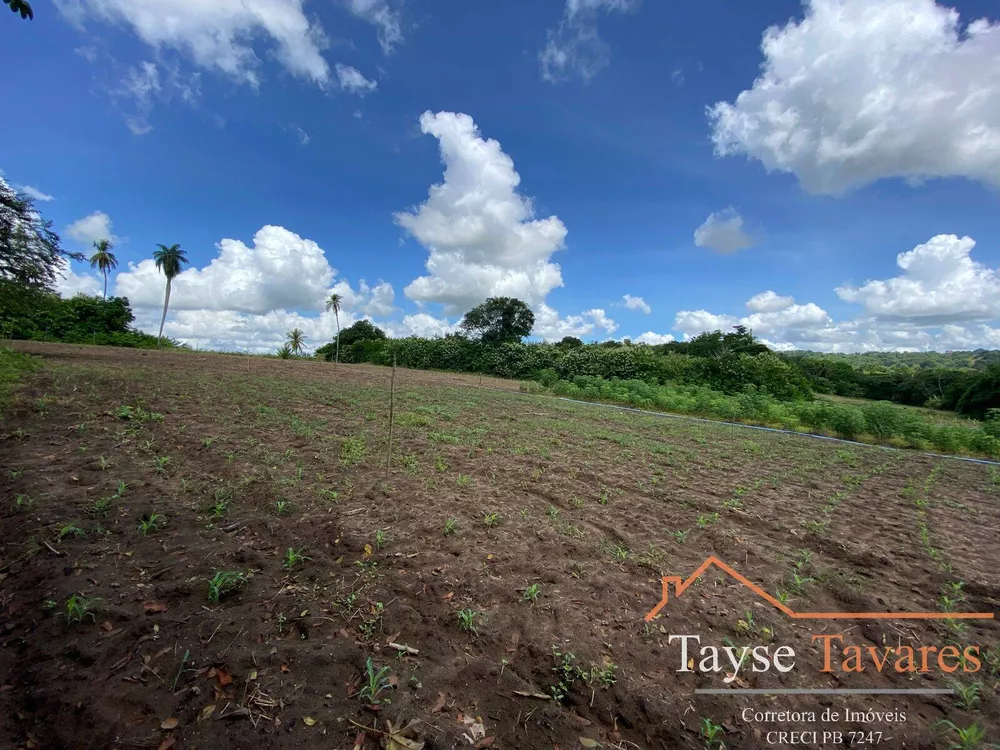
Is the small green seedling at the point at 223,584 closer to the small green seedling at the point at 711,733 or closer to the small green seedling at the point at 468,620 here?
the small green seedling at the point at 468,620

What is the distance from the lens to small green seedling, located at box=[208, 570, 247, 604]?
233 cm

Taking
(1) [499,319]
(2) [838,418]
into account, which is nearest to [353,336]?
(1) [499,319]

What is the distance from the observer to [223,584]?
7.93 feet

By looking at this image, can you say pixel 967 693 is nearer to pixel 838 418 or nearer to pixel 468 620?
pixel 468 620

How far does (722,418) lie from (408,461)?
11695mm

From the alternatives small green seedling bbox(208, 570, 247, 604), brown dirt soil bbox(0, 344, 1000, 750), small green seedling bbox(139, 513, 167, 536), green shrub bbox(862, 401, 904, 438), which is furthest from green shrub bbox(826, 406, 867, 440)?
small green seedling bbox(139, 513, 167, 536)

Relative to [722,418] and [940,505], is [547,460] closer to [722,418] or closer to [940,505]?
[940,505]

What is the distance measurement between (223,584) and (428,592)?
45.8 inches

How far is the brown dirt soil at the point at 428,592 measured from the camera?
1.77m

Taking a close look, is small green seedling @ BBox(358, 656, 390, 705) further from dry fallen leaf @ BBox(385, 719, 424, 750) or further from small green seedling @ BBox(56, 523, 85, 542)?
small green seedling @ BBox(56, 523, 85, 542)

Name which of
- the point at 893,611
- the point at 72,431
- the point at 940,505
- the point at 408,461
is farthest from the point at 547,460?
the point at 72,431

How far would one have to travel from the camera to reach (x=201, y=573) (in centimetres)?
254

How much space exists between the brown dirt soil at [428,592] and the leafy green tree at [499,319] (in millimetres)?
32121

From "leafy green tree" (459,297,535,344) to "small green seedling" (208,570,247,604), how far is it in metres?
34.6
